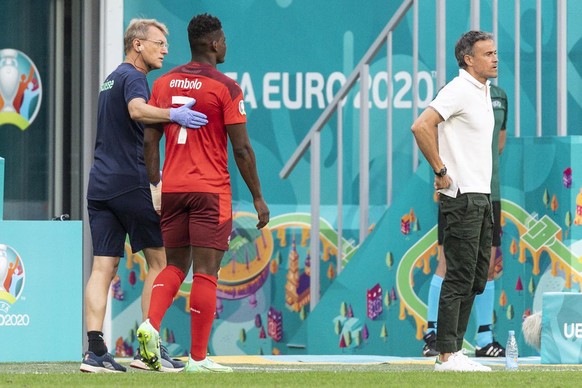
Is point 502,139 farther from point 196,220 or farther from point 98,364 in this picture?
point 98,364

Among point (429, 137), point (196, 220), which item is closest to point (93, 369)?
point (196, 220)

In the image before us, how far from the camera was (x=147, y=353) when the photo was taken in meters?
7.35

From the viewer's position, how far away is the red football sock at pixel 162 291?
748 cm

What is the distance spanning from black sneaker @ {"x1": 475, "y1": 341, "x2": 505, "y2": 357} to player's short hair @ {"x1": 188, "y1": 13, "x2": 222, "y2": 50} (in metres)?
3.03

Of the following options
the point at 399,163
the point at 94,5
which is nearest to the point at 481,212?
the point at 399,163

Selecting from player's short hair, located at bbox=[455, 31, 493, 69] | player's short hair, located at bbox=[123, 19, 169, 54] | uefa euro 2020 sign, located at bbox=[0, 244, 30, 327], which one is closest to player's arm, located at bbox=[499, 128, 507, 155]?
player's short hair, located at bbox=[455, 31, 493, 69]

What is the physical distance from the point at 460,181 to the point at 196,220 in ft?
4.11

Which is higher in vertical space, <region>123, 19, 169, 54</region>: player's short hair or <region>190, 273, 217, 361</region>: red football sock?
<region>123, 19, 169, 54</region>: player's short hair

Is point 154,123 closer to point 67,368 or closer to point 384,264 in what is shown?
point 67,368

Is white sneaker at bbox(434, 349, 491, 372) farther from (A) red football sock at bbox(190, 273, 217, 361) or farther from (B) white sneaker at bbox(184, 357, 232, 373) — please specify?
(A) red football sock at bbox(190, 273, 217, 361)

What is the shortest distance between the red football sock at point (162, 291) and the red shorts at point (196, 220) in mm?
126

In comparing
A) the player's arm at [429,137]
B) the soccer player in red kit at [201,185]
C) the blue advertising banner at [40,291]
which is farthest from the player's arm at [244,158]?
the blue advertising banner at [40,291]

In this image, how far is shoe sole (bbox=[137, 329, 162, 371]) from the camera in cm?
729

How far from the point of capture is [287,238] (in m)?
11.2
